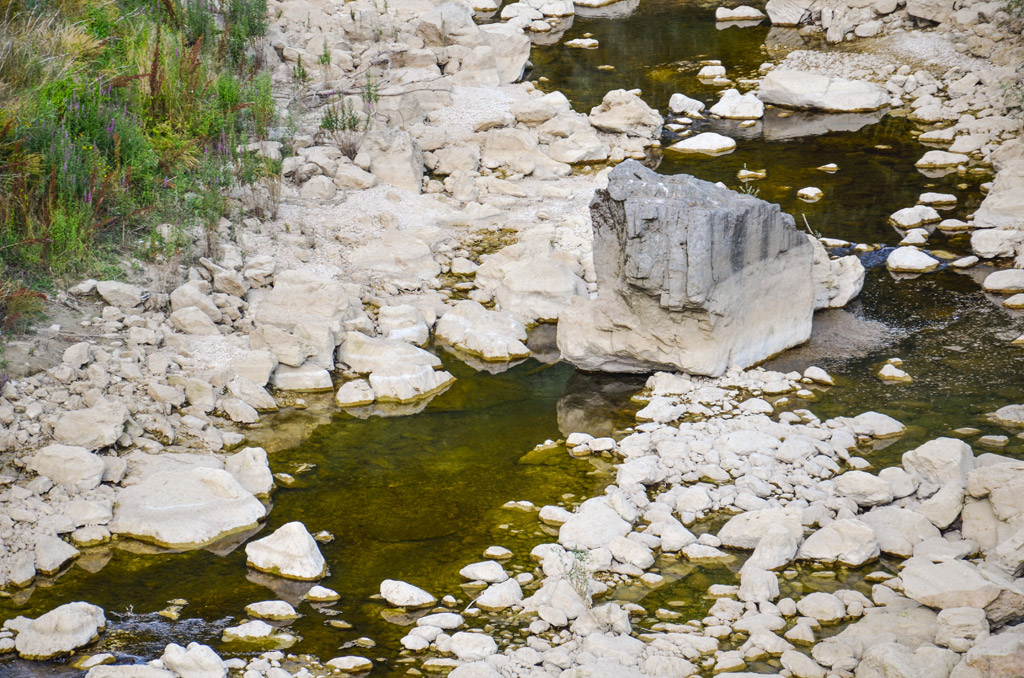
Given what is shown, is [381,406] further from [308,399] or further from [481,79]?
[481,79]

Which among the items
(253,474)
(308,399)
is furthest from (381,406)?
(253,474)

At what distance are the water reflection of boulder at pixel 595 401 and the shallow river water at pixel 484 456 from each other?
1cm

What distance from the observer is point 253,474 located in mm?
5730

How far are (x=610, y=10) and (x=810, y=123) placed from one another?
536cm

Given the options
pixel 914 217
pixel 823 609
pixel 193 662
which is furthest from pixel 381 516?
pixel 914 217

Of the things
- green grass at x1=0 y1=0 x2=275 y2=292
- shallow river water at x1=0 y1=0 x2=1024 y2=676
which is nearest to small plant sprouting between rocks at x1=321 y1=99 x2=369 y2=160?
green grass at x1=0 y1=0 x2=275 y2=292

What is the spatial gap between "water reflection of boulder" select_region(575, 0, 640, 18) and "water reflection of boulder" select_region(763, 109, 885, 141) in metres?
Answer: 4.55

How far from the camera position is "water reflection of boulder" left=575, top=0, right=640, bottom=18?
51.2 ft

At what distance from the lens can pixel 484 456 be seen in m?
6.16

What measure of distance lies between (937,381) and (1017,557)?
243 centimetres

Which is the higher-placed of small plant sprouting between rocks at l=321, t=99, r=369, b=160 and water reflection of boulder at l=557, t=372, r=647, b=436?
small plant sprouting between rocks at l=321, t=99, r=369, b=160

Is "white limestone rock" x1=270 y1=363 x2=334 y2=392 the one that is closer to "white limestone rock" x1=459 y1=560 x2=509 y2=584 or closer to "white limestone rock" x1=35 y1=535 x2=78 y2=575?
"white limestone rock" x1=35 y1=535 x2=78 y2=575

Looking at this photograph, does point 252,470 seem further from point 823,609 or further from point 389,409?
point 823,609

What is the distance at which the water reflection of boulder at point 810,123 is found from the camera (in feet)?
37.1
